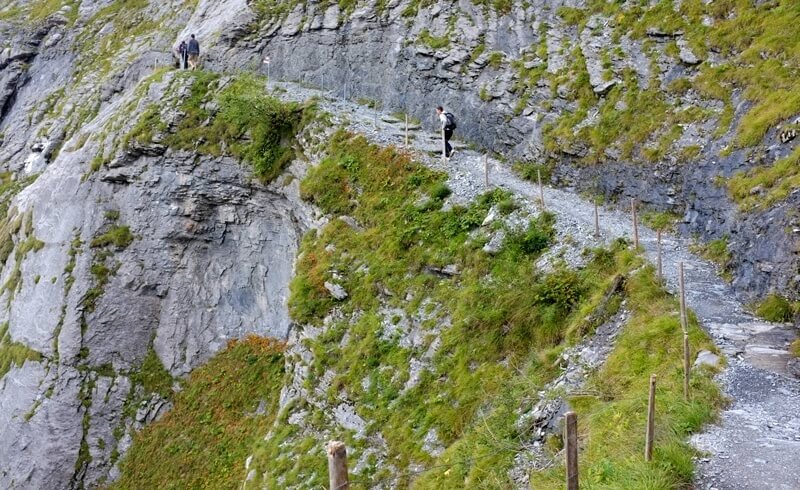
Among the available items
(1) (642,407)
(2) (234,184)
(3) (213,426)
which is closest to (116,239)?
(2) (234,184)

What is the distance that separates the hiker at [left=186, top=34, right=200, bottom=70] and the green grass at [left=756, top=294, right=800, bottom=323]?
33.3 meters

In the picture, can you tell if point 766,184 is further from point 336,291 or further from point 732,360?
point 336,291

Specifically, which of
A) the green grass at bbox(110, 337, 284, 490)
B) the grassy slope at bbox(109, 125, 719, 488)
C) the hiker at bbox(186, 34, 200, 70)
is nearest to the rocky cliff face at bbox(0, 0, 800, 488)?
the green grass at bbox(110, 337, 284, 490)

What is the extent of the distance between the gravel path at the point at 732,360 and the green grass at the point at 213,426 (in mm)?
13373

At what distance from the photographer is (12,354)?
2855 centimetres

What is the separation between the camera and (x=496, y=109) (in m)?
26.5

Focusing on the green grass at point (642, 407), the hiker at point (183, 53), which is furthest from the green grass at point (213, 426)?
the hiker at point (183, 53)

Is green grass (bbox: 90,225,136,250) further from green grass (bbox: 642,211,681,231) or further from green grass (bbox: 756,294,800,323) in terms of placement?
green grass (bbox: 756,294,800,323)

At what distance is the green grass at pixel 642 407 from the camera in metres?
7.05

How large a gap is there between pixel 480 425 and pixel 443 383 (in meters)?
2.96

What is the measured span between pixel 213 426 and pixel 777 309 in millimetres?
22489

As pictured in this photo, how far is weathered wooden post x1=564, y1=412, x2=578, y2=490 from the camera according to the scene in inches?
245

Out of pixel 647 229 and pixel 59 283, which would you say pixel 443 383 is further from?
pixel 59 283

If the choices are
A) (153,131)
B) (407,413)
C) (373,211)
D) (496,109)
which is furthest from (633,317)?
(153,131)
